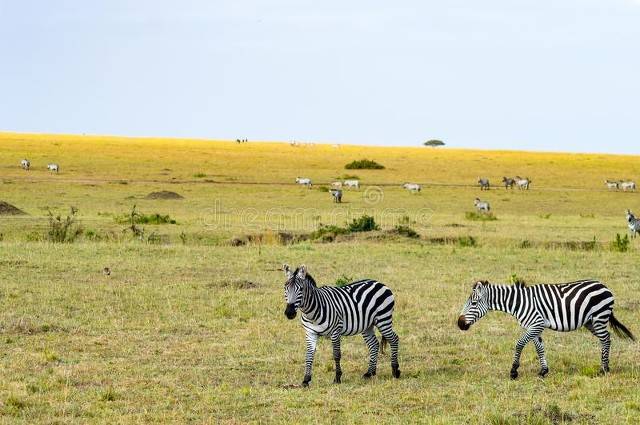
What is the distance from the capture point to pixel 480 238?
2745 cm

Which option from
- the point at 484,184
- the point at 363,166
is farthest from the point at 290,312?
the point at 363,166

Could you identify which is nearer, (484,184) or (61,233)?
(61,233)

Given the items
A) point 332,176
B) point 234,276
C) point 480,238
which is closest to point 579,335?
point 234,276

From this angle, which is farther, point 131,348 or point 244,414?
point 131,348

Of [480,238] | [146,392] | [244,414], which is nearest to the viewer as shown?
[244,414]

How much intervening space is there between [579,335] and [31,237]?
16.7 metres

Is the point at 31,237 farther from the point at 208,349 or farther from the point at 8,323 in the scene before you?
the point at 208,349

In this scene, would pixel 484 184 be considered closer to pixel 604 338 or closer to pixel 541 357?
pixel 604 338

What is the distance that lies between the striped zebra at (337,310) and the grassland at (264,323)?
16.2 inches

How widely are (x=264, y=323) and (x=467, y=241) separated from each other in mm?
13137

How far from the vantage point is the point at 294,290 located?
980 cm

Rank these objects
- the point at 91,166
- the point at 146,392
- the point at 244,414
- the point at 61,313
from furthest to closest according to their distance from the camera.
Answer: the point at 91,166 → the point at 61,313 → the point at 146,392 → the point at 244,414

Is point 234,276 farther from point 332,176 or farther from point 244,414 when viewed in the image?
point 332,176

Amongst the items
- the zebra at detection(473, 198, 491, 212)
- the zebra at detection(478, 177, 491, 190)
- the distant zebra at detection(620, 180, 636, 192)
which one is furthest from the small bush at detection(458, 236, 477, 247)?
the distant zebra at detection(620, 180, 636, 192)
